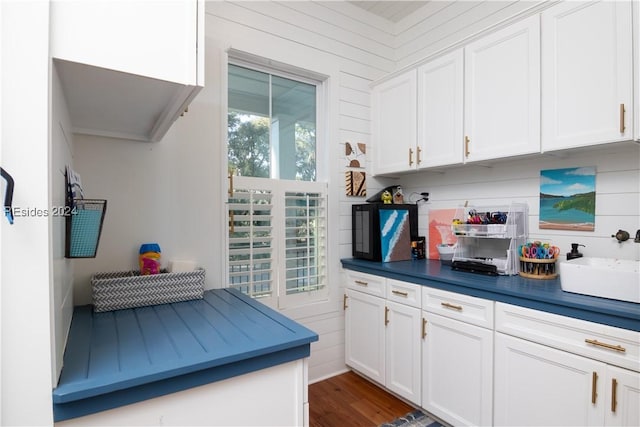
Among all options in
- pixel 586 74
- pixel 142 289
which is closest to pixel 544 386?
pixel 586 74

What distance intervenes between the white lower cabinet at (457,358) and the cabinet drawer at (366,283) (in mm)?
350

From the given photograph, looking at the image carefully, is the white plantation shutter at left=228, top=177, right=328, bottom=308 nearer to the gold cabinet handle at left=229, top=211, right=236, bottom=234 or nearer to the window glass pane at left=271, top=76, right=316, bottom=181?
the gold cabinet handle at left=229, top=211, right=236, bottom=234

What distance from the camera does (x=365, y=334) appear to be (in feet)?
7.97

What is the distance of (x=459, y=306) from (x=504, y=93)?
119 cm

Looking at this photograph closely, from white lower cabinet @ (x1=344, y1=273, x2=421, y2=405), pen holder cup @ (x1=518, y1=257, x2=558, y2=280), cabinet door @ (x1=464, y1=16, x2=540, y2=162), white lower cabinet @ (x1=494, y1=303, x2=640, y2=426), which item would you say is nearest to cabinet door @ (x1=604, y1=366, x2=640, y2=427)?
white lower cabinet @ (x1=494, y1=303, x2=640, y2=426)

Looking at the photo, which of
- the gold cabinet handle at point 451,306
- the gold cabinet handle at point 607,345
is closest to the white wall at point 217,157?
the gold cabinet handle at point 451,306

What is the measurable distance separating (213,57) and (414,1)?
5.37ft

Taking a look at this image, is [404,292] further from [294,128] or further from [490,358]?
[294,128]

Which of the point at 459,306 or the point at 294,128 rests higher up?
the point at 294,128

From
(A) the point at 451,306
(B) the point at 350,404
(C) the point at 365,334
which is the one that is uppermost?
(A) the point at 451,306

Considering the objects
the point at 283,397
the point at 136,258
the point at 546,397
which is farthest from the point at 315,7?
the point at 546,397

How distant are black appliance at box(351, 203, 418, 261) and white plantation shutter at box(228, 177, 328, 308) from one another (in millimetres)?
243

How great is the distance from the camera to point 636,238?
63.0 inches

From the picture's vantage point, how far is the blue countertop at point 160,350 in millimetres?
833
